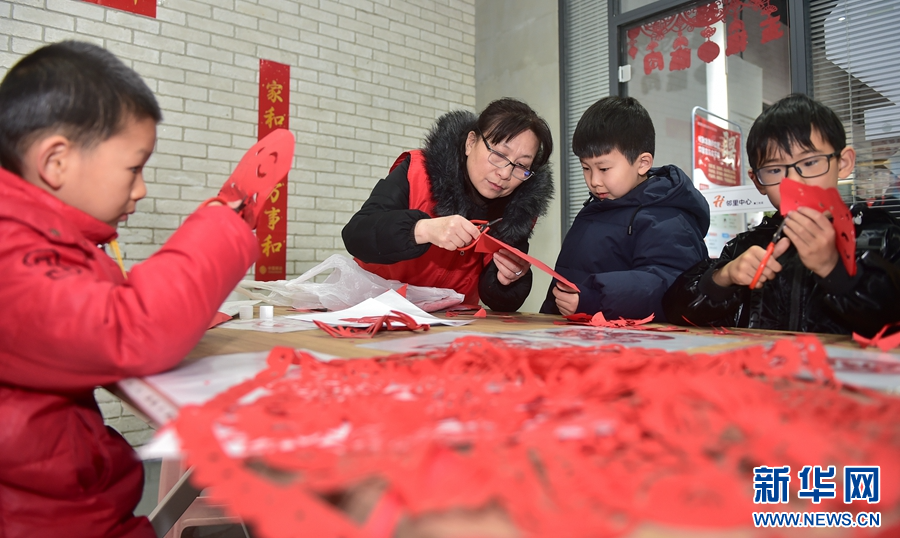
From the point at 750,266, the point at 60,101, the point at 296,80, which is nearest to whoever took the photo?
the point at 60,101

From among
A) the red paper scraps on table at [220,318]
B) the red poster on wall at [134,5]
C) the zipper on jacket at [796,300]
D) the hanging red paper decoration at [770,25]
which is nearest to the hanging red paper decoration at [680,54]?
the hanging red paper decoration at [770,25]

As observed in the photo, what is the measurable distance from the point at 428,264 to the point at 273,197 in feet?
6.09

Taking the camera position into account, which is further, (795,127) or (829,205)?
(795,127)

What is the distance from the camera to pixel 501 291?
172cm

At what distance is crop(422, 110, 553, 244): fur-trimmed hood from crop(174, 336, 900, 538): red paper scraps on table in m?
1.20

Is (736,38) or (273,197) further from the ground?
(736,38)

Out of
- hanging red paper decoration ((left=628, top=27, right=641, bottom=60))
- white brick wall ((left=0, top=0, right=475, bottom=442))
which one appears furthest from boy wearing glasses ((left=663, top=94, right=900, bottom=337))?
white brick wall ((left=0, top=0, right=475, bottom=442))

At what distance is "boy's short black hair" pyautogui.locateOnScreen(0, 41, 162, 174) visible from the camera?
0.74m

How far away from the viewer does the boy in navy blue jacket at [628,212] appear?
1.49 meters

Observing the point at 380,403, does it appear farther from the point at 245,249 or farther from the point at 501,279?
the point at 501,279

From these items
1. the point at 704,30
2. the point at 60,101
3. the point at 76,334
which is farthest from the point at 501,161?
the point at 704,30

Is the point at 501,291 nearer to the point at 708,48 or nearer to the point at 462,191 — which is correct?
the point at 462,191

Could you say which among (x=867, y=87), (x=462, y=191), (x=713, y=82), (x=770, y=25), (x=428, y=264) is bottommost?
(x=428, y=264)

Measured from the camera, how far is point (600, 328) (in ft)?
3.84
